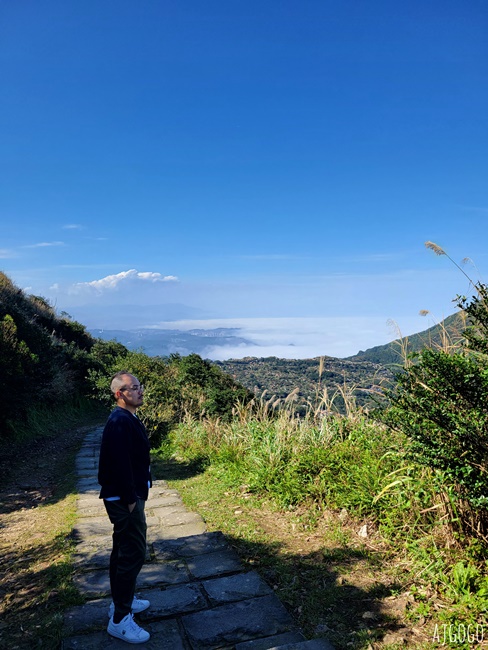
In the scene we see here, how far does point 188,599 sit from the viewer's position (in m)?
3.38

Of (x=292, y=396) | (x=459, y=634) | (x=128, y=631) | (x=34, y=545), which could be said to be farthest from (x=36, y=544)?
(x=459, y=634)

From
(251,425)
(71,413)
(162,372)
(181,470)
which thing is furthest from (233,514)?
(71,413)

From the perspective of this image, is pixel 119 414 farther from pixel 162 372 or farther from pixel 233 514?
pixel 162 372

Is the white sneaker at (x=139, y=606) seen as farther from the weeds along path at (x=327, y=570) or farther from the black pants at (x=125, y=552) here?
the weeds along path at (x=327, y=570)

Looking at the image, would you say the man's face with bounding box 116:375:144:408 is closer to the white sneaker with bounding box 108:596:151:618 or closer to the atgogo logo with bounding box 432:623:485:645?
the white sneaker with bounding box 108:596:151:618

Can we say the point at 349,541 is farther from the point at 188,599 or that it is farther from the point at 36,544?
the point at 36,544

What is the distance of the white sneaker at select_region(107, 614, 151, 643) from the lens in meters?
2.88

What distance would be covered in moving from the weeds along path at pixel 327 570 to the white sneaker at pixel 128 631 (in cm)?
101

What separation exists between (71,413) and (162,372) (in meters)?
3.02

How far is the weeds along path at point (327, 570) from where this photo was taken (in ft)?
9.78

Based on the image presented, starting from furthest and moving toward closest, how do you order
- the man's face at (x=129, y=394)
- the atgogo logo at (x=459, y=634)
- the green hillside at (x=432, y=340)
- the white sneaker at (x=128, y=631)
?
1. the green hillside at (x=432, y=340)
2. the man's face at (x=129, y=394)
3. the white sneaker at (x=128, y=631)
4. the atgogo logo at (x=459, y=634)

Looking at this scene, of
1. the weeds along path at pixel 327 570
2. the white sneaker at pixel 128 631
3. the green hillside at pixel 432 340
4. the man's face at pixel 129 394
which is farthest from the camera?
the green hillside at pixel 432 340

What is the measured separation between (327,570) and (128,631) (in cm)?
163

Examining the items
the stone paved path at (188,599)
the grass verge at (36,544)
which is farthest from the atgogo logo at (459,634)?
the grass verge at (36,544)
